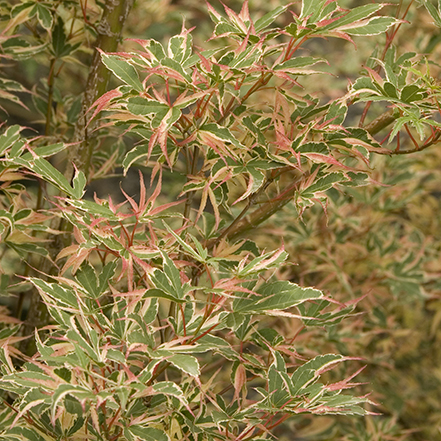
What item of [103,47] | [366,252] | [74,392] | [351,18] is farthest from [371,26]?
[366,252]

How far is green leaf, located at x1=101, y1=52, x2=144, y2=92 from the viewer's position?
2.10 feet

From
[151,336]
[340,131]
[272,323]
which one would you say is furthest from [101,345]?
[272,323]

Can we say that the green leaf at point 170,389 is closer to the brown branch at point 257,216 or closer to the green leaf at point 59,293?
the green leaf at point 59,293

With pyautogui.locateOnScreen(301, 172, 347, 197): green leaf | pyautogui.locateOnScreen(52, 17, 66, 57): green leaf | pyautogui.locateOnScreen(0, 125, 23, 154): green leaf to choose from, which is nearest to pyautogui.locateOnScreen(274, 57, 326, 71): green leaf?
pyautogui.locateOnScreen(301, 172, 347, 197): green leaf

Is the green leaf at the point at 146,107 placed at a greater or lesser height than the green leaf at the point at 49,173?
greater

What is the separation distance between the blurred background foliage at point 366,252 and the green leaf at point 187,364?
0.30m

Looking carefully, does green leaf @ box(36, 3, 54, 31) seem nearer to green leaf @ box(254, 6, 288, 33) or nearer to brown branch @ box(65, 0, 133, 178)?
brown branch @ box(65, 0, 133, 178)

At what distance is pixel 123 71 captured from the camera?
0.64m

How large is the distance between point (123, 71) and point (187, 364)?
0.33 meters

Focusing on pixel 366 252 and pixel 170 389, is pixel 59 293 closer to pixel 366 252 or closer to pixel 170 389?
pixel 170 389

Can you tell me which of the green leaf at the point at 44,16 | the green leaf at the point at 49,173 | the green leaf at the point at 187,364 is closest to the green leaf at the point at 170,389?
the green leaf at the point at 187,364

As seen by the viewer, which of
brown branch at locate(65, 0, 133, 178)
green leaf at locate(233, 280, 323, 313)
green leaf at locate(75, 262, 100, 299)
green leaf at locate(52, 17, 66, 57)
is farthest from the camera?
green leaf at locate(52, 17, 66, 57)

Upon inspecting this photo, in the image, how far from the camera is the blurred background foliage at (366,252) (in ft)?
3.59

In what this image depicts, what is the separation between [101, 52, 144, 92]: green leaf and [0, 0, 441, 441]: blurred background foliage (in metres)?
0.19
